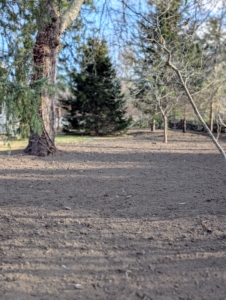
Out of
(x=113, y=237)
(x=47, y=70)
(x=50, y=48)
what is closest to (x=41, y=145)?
(x=47, y=70)

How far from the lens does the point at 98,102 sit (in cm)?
1880

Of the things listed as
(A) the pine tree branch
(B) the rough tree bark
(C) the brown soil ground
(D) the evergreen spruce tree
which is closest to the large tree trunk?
(B) the rough tree bark

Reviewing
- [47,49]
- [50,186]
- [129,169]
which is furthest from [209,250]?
[47,49]

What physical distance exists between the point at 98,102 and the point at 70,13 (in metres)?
10.7

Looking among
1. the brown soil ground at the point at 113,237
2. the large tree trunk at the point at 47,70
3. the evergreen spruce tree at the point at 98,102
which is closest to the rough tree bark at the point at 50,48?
the large tree trunk at the point at 47,70

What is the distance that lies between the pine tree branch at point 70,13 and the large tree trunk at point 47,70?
0.60ft

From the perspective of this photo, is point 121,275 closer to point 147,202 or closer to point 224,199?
point 147,202

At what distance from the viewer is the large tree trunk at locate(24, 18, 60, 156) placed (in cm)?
802

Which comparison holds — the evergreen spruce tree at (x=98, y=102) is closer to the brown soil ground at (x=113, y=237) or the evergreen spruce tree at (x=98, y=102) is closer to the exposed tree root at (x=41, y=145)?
the exposed tree root at (x=41, y=145)

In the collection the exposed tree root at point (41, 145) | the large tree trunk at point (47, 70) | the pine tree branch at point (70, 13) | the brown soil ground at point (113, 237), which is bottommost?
the brown soil ground at point (113, 237)

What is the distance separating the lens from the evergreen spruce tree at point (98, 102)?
60.8 feet

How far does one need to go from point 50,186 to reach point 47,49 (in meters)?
4.56

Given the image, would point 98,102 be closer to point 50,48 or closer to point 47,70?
point 50,48

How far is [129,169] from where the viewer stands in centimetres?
689
